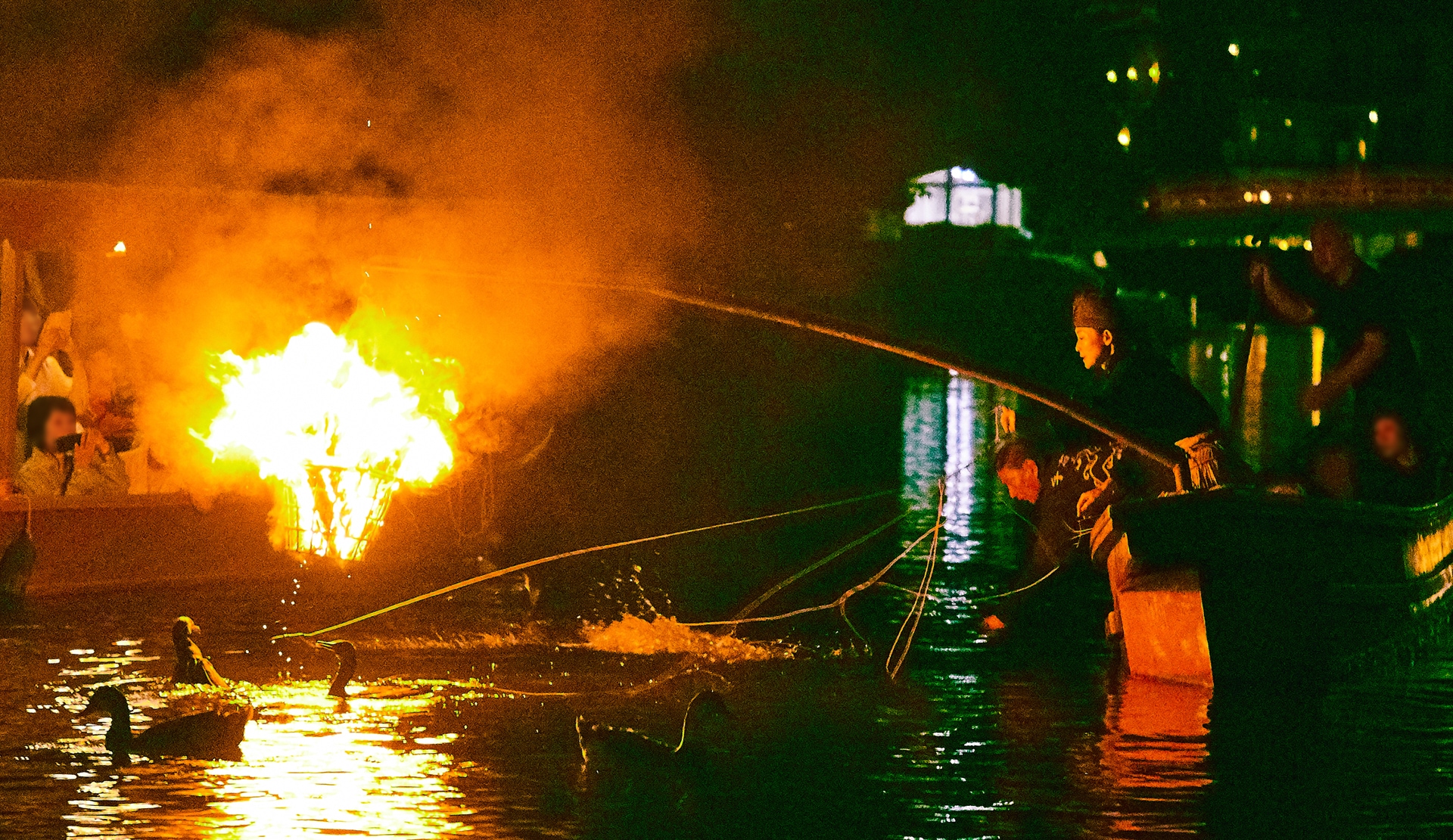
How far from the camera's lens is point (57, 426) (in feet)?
44.0

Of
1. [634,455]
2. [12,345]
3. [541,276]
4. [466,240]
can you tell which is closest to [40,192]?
[12,345]

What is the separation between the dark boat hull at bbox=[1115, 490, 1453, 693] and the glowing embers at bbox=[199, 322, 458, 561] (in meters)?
4.20

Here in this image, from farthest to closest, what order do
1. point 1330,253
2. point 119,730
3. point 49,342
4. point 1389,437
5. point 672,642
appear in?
point 49,342 < point 1389,437 < point 672,642 < point 1330,253 < point 119,730

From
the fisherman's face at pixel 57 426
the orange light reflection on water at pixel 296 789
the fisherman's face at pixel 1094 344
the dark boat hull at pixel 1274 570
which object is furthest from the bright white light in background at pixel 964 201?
the orange light reflection on water at pixel 296 789

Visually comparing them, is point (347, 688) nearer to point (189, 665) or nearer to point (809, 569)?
point (189, 665)

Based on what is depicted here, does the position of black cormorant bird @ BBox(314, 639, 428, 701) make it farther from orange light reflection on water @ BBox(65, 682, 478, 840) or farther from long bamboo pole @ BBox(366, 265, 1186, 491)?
long bamboo pole @ BBox(366, 265, 1186, 491)

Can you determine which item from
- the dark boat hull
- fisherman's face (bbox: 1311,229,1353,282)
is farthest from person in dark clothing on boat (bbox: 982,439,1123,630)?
fisherman's face (bbox: 1311,229,1353,282)

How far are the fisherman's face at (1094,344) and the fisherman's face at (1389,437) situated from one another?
207cm

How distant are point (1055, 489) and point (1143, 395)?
3.99 ft

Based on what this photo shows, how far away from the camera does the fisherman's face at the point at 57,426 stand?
13.4 m

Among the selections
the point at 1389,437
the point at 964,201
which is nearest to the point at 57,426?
the point at 1389,437

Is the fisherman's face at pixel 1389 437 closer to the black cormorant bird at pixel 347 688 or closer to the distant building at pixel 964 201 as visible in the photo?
the black cormorant bird at pixel 347 688

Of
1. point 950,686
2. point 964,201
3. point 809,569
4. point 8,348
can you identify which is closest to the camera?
point 950,686

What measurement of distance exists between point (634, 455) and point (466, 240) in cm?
911
